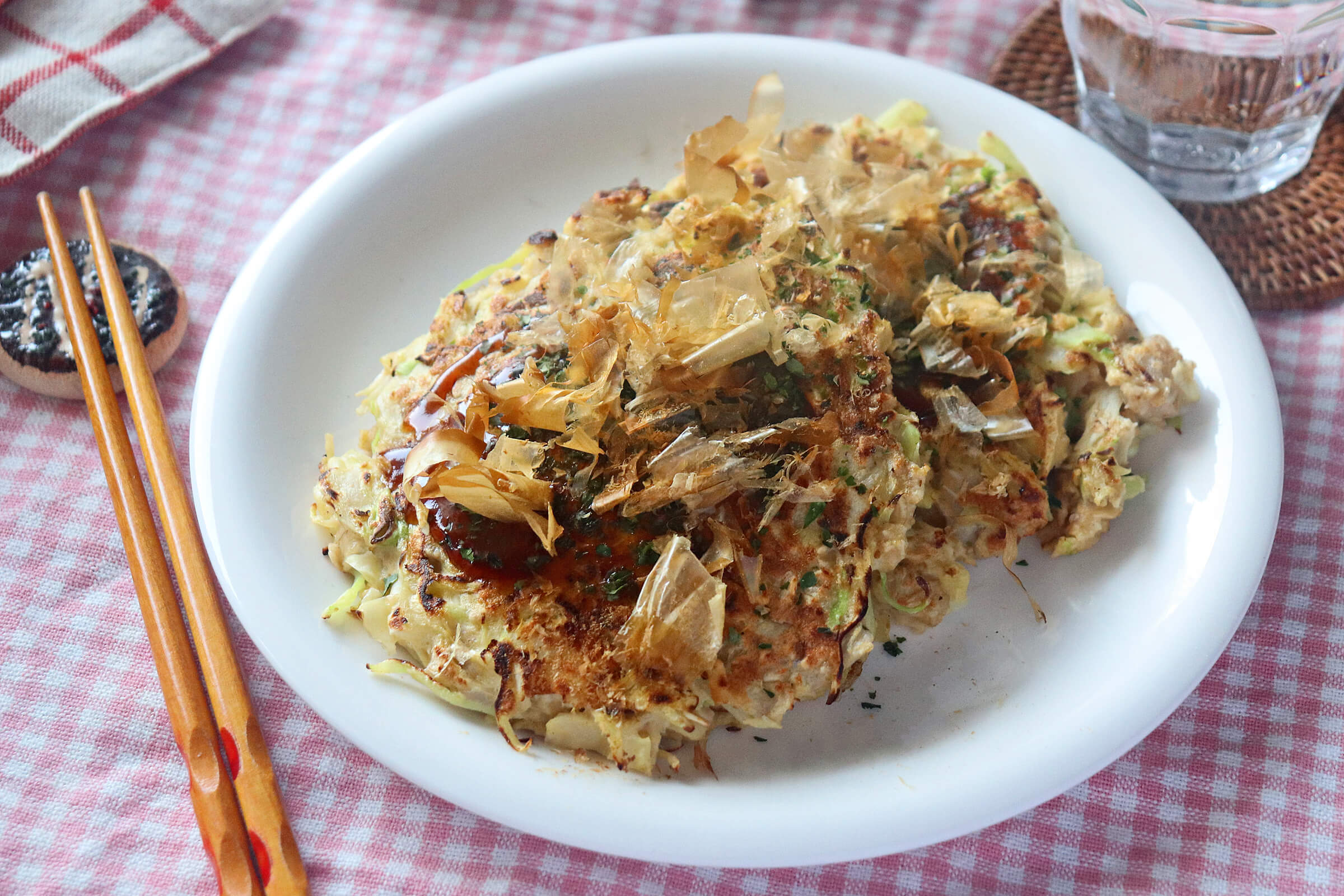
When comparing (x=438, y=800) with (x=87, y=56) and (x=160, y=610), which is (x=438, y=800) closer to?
(x=160, y=610)

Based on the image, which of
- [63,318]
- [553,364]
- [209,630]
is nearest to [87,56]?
[63,318]

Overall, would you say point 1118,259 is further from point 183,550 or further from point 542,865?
point 183,550

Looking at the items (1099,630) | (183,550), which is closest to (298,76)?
(183,550)

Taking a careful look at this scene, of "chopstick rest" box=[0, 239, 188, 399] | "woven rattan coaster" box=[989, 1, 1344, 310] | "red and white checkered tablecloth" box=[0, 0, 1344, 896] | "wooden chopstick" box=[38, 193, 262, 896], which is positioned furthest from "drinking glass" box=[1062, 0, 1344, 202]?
"wooden chopstick" box=[38, 193, 262, 896]

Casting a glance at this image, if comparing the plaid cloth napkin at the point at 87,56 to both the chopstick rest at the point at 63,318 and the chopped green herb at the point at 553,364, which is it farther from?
the chopped green herb at the point at 553,364

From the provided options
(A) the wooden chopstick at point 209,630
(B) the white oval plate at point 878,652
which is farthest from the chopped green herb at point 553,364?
(A) the wooden chopstick at point 209,630

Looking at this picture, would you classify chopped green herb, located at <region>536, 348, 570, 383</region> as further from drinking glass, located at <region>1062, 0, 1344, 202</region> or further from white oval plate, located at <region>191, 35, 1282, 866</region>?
drinking glass, located at <region>1062, 0, 1344, 202</region>
